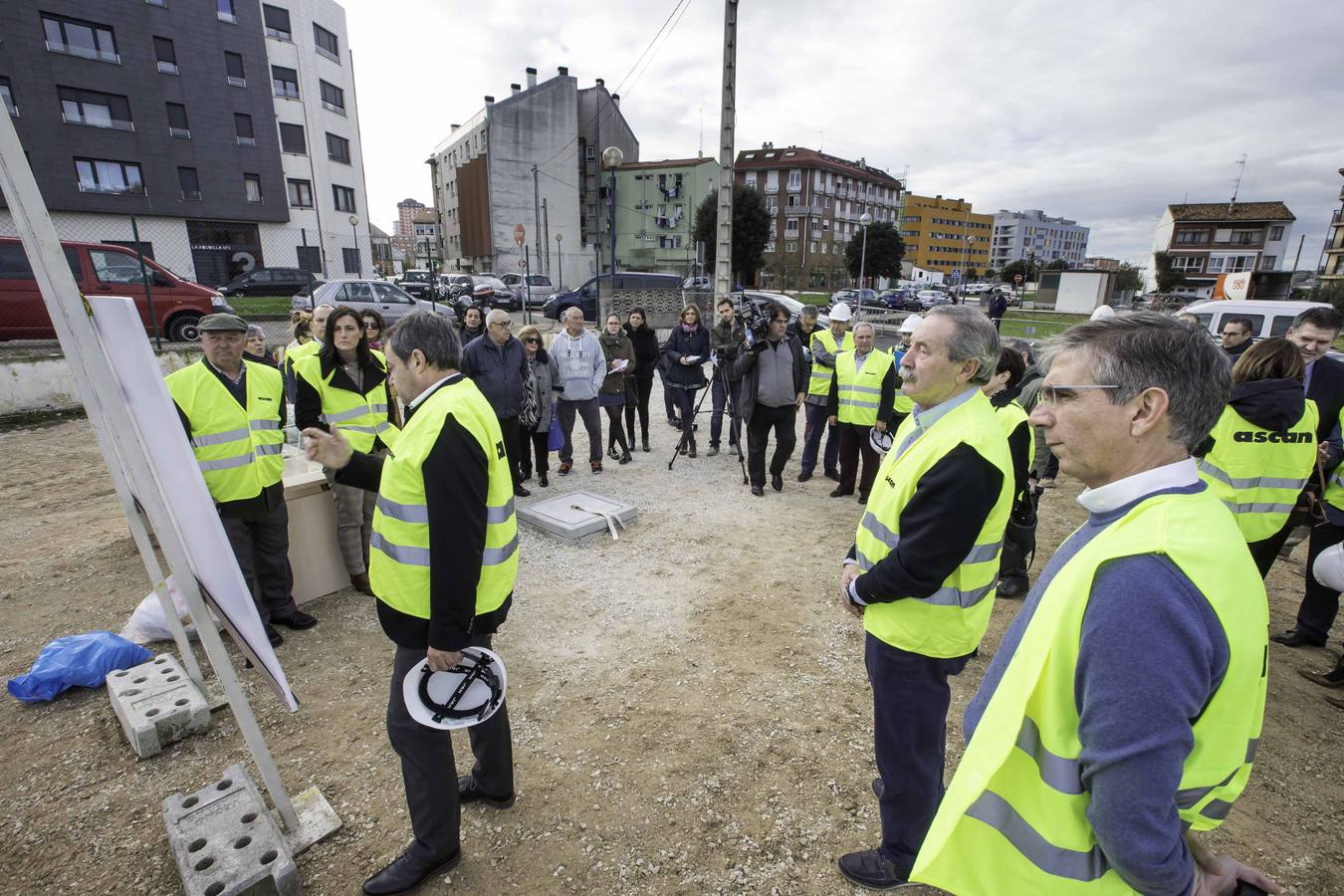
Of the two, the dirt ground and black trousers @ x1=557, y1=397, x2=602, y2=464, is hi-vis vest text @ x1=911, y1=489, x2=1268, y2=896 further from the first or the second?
black trousers @ x1=557, y1=397, x2=602, y2=464

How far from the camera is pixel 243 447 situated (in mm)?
3402

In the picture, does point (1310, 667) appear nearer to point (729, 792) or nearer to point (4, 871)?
point (729, 792)

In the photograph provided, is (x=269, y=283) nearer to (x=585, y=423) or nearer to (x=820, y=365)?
(x=585, y=423)

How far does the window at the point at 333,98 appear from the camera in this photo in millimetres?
31406

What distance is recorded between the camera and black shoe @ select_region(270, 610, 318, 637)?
12.5 feet

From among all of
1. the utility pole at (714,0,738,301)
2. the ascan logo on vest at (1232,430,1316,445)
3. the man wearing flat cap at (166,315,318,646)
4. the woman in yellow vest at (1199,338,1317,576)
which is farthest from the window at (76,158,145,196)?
the ascan logo on vest at (1232,430,1316,445)

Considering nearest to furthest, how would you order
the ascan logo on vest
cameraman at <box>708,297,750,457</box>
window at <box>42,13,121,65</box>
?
1. the ascan logo on vest
2. cameraman at <box>708,297,750,457</box>
3. window at <box>42,13,121,65</box>

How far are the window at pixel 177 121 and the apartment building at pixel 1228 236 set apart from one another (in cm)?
6932

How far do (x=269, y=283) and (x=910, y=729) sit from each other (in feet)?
75.9

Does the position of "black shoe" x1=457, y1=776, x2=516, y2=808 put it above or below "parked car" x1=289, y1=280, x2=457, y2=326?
below

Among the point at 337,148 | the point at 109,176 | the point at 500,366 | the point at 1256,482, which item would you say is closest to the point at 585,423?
the point at 500,366

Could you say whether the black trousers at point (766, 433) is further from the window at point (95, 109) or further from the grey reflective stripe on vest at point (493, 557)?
the window at point (95, 109)

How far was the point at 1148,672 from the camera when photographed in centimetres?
95

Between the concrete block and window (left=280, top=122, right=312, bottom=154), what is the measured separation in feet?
106
